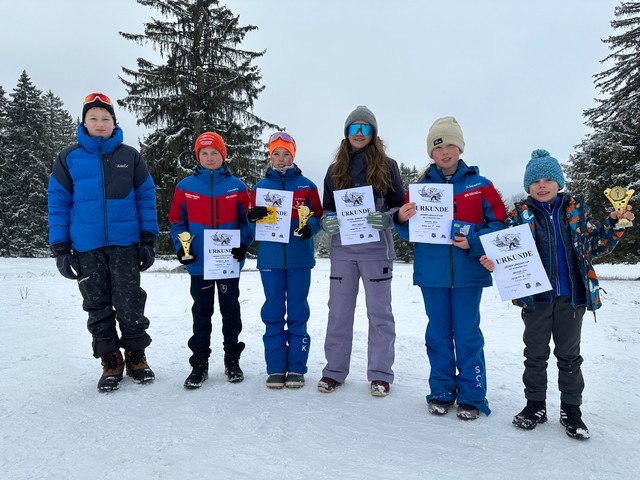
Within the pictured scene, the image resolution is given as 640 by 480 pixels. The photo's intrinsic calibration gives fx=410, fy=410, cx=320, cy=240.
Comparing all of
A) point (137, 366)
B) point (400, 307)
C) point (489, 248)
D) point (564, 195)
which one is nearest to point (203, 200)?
point (137, 366)

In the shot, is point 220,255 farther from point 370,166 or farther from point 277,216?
point 370,166

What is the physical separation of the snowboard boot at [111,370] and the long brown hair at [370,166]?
268 cm

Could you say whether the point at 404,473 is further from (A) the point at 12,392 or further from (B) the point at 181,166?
(B) the point at 181,166

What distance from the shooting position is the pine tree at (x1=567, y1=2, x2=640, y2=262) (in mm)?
15609

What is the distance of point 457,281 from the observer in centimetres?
336

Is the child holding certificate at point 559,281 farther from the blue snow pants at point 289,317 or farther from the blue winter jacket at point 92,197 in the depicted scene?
the blue winter jacket at point 92,197

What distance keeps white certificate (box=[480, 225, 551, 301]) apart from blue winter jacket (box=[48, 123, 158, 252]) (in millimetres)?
3307

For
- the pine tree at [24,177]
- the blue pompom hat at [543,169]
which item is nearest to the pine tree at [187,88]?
the blue pompom hat at [543,169]

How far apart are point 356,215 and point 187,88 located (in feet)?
46.7

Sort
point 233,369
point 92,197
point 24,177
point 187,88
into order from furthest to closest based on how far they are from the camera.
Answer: point 24,177 → point 187,88 → point 233,369 → point 92,197

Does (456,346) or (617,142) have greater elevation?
(617,142)

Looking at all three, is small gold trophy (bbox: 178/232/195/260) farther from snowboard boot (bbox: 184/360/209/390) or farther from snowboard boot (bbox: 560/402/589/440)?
snowboard boot (bbox: 560/402/589/440)

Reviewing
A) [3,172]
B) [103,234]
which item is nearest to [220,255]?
[103,234]

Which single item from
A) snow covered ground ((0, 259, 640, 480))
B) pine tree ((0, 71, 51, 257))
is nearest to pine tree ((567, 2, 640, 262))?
snow covered ground ((0, 259, 640, 480))
